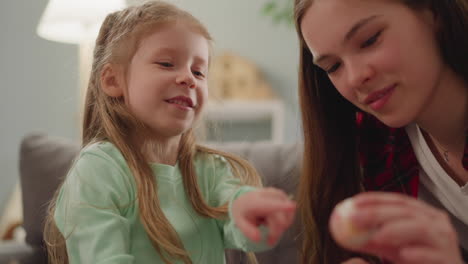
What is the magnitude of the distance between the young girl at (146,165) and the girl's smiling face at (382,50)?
275mm

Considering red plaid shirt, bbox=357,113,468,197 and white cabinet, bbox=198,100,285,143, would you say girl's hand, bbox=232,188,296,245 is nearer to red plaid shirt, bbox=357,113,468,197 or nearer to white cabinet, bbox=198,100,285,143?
red plaid shirt, bbox=357,113,468,197

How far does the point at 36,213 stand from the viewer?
4.85ft

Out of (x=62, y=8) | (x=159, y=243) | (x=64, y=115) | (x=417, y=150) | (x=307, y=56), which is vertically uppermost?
(x=62, y=8)

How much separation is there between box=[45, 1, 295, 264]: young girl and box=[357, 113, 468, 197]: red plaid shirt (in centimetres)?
30

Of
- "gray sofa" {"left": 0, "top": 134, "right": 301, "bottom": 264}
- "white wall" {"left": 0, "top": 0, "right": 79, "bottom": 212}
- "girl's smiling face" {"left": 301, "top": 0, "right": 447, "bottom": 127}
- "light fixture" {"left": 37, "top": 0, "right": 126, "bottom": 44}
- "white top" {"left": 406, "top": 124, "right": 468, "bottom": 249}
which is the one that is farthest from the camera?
"white wall" {"left": 0, "top": 0, "right": 79, "bottom": 212}

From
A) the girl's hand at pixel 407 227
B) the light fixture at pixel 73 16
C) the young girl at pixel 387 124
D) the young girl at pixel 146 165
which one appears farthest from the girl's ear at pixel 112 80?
the light fixture at pixel 73 16

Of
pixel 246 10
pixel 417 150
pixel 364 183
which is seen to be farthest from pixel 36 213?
pixel 246 10

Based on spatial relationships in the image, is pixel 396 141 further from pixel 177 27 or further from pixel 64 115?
pixel 64 115

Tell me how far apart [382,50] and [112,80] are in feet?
1.73

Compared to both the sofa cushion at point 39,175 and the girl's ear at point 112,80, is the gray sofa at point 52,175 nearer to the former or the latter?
the sofa cushion at point 39,175

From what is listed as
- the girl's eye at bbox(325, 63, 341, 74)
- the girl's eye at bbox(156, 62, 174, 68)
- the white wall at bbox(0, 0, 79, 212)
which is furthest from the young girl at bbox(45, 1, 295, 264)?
the white wall at bbox(0, 0, 79, 212)

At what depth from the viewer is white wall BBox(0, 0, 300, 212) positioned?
3.04m

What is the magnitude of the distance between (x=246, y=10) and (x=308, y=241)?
3.07m

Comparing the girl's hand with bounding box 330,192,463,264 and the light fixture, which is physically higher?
the light fixture
